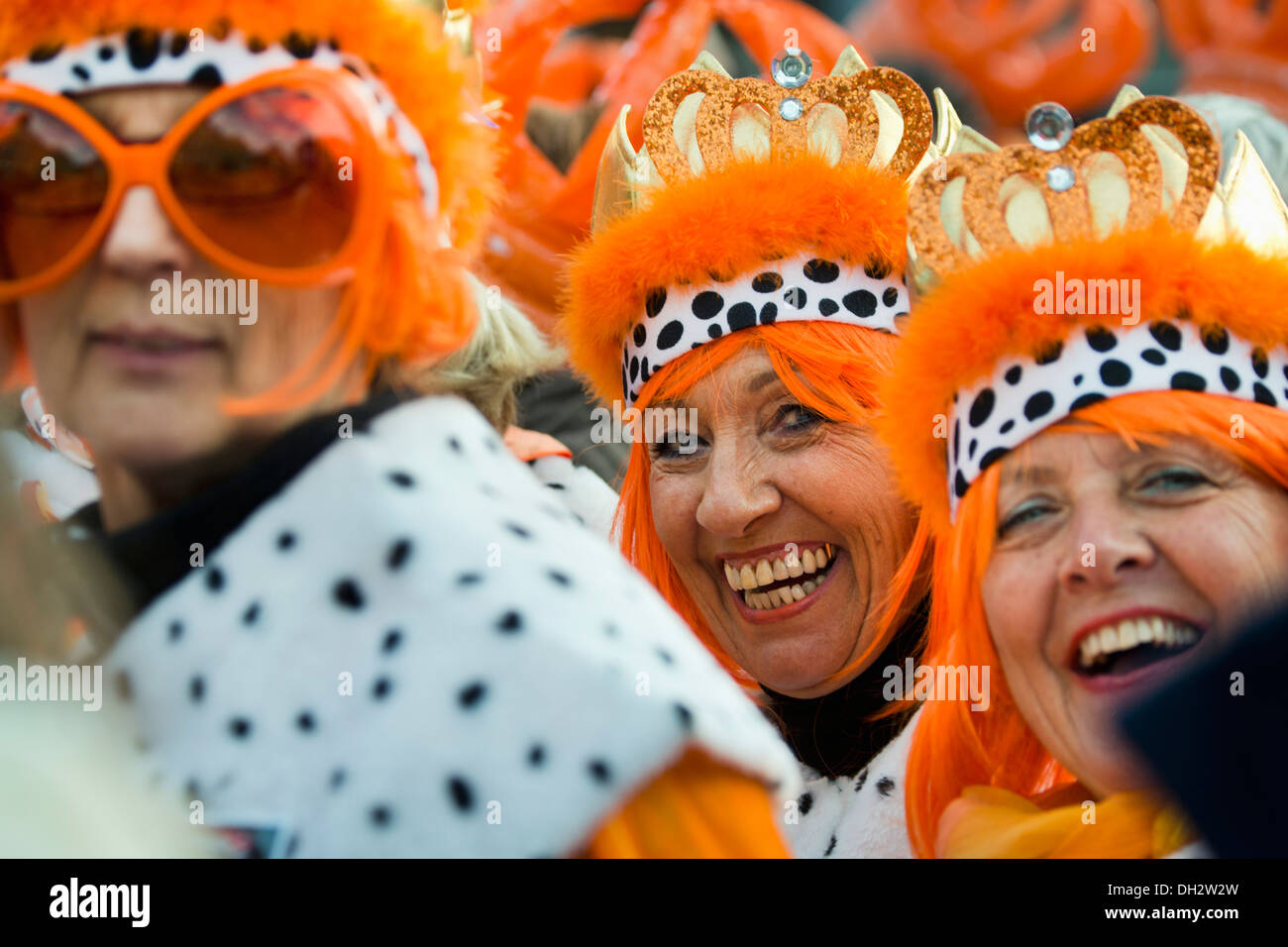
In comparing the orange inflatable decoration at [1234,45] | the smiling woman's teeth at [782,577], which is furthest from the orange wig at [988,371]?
the orange inflatable decoration at [1234,45]

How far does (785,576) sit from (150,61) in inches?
57.3

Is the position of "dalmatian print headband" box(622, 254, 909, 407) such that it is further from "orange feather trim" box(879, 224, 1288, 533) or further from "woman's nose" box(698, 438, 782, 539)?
"orange feather trim" box(879, 224, 1288, 533)

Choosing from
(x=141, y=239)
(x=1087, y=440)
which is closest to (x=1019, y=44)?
(x=1087, y=440)

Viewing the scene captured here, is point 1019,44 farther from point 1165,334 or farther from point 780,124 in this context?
point 1165,334

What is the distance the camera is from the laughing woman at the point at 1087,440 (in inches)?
69.8

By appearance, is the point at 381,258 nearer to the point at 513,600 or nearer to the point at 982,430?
the point at 513,600

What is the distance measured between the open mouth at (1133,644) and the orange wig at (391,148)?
862 millimetres

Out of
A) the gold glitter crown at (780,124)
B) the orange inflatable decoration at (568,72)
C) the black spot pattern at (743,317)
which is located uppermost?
the orange inflatable decoration at (568,72)

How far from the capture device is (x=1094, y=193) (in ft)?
6.61

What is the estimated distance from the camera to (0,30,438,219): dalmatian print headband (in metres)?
1.48

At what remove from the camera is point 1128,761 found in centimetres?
179

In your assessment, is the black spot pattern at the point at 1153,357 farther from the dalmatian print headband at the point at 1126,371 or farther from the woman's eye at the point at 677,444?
the woman's eye at the point at 677,444

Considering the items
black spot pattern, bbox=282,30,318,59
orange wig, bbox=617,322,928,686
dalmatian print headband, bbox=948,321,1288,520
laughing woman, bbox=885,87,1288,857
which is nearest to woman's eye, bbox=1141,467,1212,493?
laughing woman, bbox=885,87,1288,857
